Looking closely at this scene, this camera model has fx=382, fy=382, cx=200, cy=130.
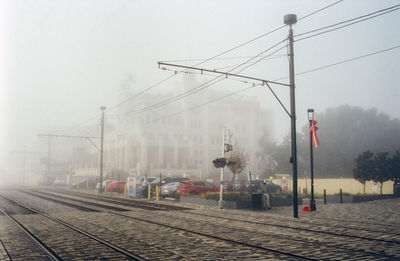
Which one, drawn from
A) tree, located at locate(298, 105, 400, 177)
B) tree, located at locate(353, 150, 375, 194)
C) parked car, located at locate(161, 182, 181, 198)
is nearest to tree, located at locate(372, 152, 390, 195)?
tree, located at locate(353, 150, 375, 194)

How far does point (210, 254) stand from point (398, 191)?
97.4 ft

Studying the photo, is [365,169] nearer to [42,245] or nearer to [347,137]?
[347,137]

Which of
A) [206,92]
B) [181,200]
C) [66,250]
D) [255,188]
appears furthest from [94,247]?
[206,92]

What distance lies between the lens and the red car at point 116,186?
41375 millimetres

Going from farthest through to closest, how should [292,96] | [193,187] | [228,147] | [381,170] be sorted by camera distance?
[381,170] → [193,187] → [228,147] → [292,96]

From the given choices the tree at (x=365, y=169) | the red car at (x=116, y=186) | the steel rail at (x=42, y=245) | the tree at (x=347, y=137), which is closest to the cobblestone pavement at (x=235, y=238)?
the steel rail at (x=42, y=245)

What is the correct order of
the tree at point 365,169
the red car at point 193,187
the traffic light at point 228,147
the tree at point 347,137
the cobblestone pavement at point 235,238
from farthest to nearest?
the tree at point 347,137
the tree at point 365,169
the red car at point 193,187
the traffic light at point 228,147
the cobblestone pavement at point 235,238

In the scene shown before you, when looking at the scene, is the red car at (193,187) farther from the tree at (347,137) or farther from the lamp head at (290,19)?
the tree at (347,137)

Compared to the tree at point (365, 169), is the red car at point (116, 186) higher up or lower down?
lower down

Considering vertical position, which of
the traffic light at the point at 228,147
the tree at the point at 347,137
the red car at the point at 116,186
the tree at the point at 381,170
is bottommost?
the red car at the point at 116,186

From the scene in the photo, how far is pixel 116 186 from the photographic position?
1642 inches

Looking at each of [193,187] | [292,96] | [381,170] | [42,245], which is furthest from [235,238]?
[381,170]

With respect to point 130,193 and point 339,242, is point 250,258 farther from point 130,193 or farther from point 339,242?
point 130,193

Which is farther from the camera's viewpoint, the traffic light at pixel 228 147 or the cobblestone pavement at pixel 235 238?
the traffic light at pixel 228 147
